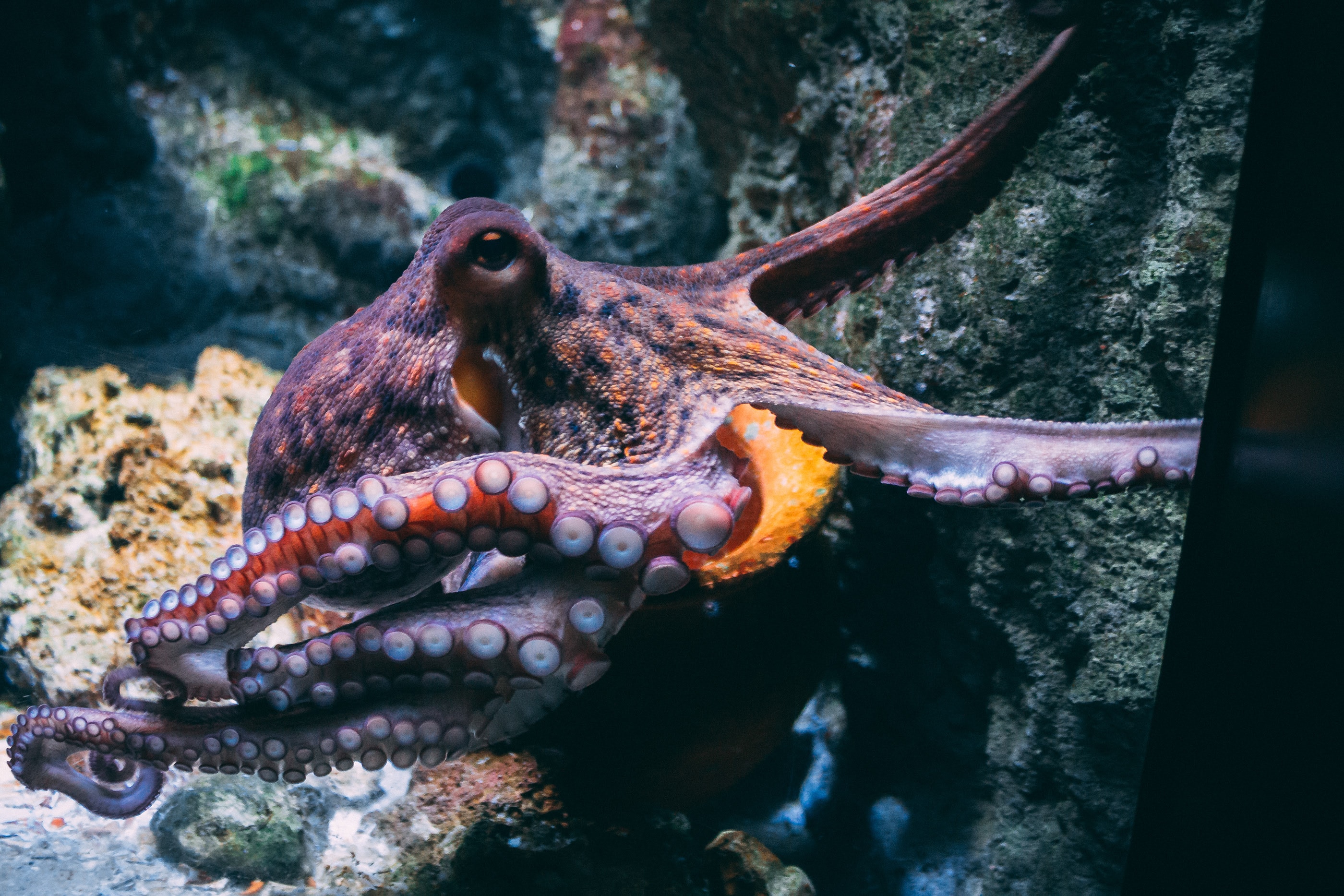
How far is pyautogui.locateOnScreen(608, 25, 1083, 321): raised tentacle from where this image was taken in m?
1.44

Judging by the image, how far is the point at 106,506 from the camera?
222 centimetres

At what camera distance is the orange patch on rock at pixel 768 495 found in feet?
4.54

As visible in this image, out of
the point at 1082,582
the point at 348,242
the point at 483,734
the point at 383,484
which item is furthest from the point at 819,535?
the point at 348,242

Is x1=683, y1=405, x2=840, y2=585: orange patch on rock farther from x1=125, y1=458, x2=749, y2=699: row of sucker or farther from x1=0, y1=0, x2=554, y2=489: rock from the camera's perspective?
x1=0, y1=0, x2=554, y2=489: rock

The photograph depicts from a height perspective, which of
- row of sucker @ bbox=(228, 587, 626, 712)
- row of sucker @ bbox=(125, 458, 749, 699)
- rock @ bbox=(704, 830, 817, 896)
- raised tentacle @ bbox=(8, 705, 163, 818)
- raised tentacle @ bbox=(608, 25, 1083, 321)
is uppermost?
raised tentacle @ bbox=(608, 25, 1083, 321)

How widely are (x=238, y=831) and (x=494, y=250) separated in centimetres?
126

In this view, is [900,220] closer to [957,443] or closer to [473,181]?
[957,443]

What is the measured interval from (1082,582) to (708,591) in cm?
73

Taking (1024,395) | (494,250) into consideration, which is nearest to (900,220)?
(1024,395)

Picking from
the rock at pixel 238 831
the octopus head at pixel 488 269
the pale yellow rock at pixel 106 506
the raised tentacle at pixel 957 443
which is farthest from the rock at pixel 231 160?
the raised tentacle at pixel 957 443

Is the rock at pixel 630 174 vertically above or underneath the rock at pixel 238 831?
above

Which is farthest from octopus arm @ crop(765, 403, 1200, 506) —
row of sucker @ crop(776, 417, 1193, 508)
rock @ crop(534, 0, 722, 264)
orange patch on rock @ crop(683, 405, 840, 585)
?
rock @ crop(534, 0, 722, 264)

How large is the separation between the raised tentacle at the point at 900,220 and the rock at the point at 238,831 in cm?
132

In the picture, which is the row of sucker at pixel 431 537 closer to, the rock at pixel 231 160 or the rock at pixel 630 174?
the rock at pixel 231 160
